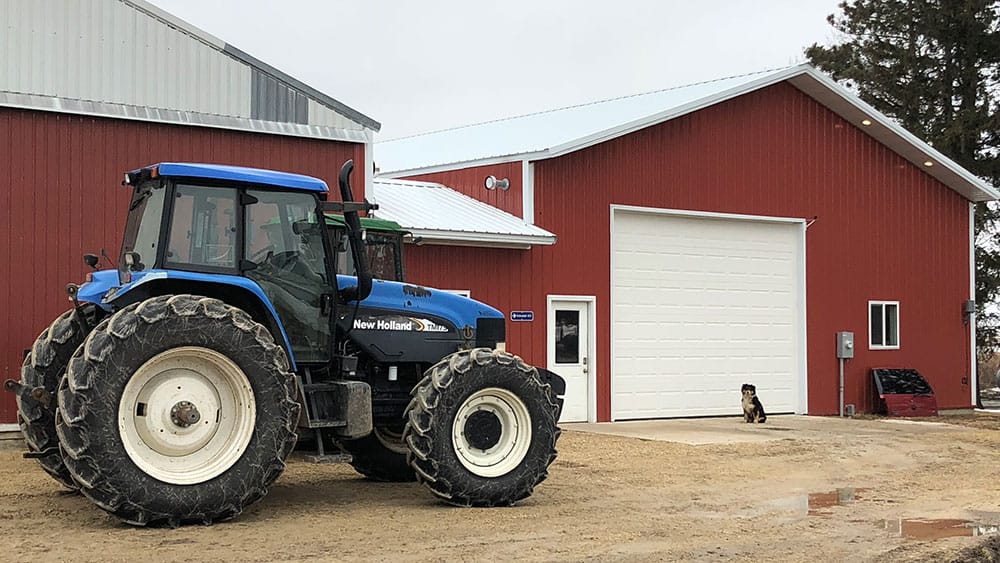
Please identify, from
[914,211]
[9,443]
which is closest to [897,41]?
[914,211]

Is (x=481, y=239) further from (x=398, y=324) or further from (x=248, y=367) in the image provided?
(x=248, y=367)

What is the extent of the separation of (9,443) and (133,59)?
469cm

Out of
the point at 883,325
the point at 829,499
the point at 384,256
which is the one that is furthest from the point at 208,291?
the point at 883,325

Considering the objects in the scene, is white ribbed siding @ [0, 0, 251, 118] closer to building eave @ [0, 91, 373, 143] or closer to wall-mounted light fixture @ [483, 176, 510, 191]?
building eave @ [0, 91, 373, 143]

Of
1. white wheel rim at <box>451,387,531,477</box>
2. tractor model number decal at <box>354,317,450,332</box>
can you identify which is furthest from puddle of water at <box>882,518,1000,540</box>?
tractor model number decal at <box>354,317,450,332</box>

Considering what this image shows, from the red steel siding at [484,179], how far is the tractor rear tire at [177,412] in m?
10.4

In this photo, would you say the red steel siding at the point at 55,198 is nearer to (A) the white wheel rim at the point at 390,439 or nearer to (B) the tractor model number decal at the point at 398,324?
(A) the white wheel rim at the point at 390,439

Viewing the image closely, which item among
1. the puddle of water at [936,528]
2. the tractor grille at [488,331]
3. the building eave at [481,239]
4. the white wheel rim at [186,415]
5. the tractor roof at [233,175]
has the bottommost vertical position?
the puddle of water at [936,528]

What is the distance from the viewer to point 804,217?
21.8 metres

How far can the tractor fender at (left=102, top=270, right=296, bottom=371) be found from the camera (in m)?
8.89

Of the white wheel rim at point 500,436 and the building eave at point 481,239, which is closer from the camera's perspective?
the white wheel rim at point 500,436

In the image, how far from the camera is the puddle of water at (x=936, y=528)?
915 centimetres

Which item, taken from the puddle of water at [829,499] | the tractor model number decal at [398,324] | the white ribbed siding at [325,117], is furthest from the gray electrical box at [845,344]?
the tractor model number decal at [398,324]

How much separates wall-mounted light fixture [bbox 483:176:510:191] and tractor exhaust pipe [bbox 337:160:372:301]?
940 centimetres
